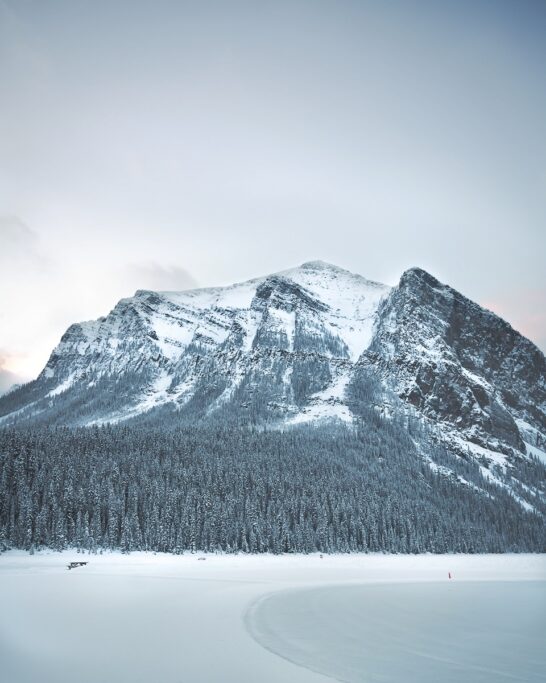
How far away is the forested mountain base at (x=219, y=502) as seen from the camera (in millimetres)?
103562

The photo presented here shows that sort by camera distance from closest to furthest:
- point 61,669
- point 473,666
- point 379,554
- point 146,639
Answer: point 61,669
point 473,666
point 146,639
point 379,554

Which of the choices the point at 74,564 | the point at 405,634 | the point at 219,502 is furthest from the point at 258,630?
the point at 219,502

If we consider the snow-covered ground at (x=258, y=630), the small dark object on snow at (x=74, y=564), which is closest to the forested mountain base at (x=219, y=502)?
the small dark object on snow at (x=74, y=564)

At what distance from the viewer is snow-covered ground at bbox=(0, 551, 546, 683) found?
74.0ft

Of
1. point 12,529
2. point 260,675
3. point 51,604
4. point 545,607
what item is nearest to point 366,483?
point 12,529

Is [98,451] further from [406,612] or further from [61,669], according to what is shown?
[61,669]

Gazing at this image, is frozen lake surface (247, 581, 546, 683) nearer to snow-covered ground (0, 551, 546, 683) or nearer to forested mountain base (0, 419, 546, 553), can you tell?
snow-covered ground (0, 551, 546, 683)

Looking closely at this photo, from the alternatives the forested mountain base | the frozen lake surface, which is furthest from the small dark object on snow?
the frozen lake surface

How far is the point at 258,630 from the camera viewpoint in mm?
31797

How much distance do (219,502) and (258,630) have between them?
90.7 meters

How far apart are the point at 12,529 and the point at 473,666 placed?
296 ft

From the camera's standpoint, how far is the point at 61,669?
849 inches

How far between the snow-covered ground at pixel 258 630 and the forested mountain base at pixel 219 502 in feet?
125

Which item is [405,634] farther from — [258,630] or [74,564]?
[74,564]
